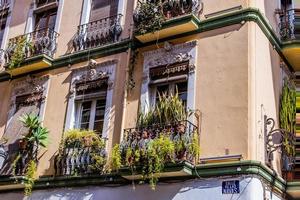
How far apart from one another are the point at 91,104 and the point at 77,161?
182cm

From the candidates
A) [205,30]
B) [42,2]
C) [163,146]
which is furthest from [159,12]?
[42,2]

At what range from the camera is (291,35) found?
541 inches

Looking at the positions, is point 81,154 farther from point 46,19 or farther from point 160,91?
point 46,19

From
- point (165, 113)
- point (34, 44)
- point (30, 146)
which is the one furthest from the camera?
point (34, 44)

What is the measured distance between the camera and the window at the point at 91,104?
14.0 metres

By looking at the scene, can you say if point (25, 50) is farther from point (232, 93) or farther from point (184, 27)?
point (232, 93)

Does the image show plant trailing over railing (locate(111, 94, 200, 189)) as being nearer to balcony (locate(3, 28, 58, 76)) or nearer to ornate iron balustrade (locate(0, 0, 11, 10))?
balcony (locate(3, 28, 58, 76))

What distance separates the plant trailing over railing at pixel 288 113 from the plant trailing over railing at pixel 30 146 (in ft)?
20.5

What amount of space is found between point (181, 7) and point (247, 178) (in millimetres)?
4750

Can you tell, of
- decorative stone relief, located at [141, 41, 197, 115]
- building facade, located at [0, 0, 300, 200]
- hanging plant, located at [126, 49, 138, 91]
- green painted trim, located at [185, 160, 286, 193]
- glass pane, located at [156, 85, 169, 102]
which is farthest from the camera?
hanging plant, located at [126, 49, 138, 91]

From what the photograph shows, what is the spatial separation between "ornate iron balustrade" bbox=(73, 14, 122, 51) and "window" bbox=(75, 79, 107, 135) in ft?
4.12

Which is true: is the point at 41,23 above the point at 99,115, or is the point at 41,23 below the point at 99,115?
above

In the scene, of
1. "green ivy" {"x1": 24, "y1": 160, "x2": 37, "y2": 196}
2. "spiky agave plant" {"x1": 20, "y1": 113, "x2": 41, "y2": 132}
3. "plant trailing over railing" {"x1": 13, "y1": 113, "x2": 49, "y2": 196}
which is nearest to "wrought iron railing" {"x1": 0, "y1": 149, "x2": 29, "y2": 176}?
"plant trailing over railing" {"x1": 13, "y1": 113, "x2": 49, "y2": 196}

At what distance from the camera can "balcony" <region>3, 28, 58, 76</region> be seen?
15525 millimetres
